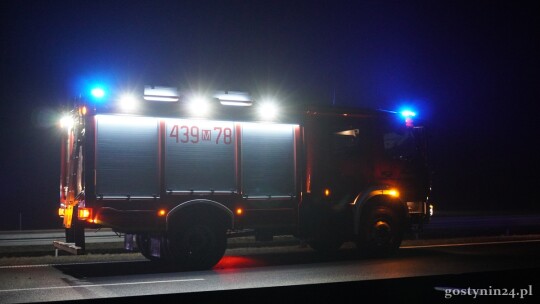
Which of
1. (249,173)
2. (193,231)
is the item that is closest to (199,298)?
(193,231)

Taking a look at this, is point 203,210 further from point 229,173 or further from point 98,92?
point 98,92

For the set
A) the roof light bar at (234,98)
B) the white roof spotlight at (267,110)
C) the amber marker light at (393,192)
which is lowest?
the amber marker light at (393,192)

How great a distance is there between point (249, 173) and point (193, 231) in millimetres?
1649

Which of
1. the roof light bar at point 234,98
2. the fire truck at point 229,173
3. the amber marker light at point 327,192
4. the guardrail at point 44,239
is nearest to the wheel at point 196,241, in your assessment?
the fire truck at point 229,173

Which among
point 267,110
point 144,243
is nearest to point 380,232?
point 267,110

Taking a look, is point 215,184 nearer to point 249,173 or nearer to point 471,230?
point 249,173

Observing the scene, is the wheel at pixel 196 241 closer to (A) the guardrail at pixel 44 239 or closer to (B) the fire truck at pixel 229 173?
(B) the fire truck at pixel 229 173

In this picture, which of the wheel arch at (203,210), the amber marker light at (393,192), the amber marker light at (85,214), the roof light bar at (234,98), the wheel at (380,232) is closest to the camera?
the amber marker light at (85,214)

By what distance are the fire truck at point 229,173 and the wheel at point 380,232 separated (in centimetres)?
2

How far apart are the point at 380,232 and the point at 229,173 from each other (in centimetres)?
360

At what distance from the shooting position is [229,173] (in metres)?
11.8

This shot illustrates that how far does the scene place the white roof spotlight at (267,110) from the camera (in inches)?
483

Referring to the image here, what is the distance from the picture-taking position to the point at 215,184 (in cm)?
1165

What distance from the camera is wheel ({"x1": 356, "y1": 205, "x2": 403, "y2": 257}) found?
12992mm
